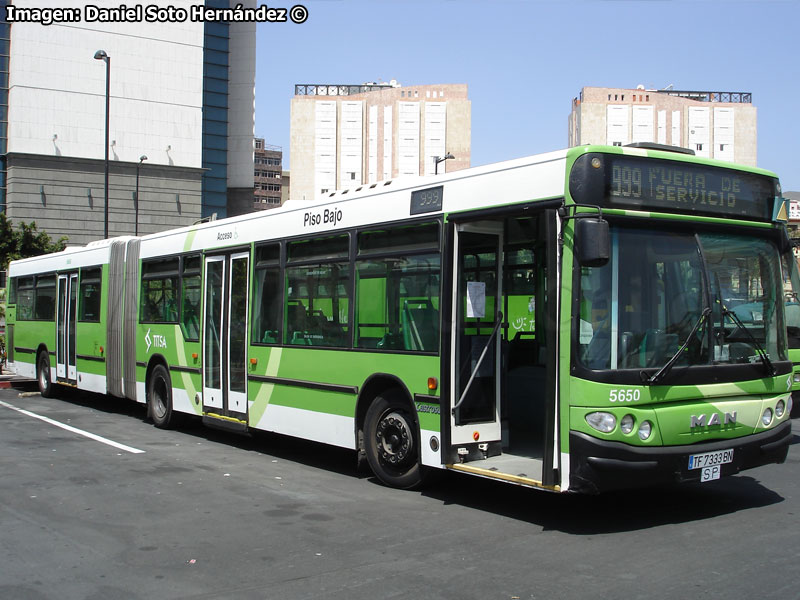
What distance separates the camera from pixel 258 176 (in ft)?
542

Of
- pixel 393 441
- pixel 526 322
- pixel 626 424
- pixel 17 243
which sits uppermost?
pixel 17 243

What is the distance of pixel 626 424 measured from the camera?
6398 millimetres

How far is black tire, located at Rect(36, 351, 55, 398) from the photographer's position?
18172 millimetres

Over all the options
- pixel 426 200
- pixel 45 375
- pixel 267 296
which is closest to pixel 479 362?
pixel 426 200

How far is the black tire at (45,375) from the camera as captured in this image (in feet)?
59.6

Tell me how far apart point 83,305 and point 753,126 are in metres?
123

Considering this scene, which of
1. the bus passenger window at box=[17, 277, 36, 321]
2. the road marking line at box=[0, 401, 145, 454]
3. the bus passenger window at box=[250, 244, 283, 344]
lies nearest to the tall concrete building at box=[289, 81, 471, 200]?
the bus passenger window at box=[17, 277, 36, 321]

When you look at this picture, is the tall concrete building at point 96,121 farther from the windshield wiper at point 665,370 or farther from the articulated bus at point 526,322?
the windshield wiper at point 665,370

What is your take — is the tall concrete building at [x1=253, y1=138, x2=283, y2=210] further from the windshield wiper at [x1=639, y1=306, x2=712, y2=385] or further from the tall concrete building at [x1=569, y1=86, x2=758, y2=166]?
the windshield wiper at [x1=639, y1=306, x2=712, y2=385]

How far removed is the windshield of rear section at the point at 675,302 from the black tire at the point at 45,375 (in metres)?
14.8

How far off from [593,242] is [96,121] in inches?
1988

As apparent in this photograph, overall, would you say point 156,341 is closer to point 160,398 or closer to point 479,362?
point 160,398

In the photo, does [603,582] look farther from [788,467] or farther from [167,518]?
[788,467]

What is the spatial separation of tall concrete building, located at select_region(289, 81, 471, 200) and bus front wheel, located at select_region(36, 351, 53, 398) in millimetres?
92709
